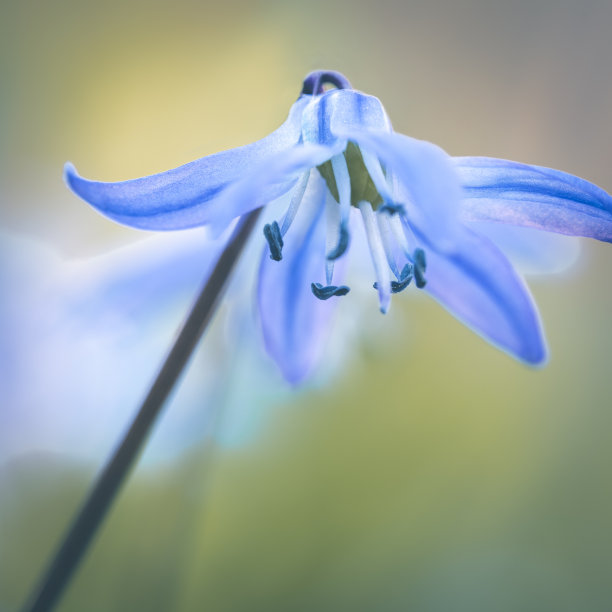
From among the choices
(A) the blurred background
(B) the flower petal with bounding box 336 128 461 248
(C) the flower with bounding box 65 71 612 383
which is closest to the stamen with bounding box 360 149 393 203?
(C) the flower with bounding box 65 71 612 383

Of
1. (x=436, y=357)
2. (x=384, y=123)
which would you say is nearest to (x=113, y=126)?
(x=436, y=357)

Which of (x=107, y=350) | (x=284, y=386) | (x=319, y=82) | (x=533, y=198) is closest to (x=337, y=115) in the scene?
(x=319, y=82)

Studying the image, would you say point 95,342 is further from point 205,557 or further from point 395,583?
point 395,583

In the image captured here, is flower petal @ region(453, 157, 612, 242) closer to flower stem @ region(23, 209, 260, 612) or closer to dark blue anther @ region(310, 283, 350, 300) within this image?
dark blue anther @ region(310, 283, 350, 300)

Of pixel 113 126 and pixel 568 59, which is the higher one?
pixel 568 59

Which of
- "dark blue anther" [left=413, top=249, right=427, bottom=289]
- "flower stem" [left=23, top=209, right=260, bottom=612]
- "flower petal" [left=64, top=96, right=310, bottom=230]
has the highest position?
"dark blue anther" [left=413, top=249, right=427, bottom=289]
